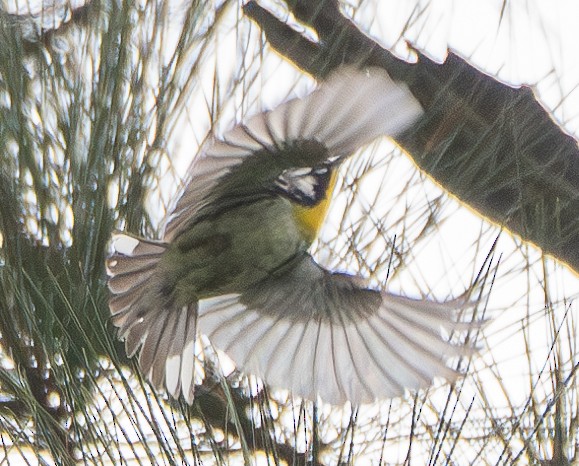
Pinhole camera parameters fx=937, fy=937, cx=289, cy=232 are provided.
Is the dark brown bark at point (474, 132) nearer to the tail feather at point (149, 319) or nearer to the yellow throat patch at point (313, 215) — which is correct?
the yellow throat patch at point (313, 215)

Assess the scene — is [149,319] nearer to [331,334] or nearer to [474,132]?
[331,334]

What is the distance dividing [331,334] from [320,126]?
22 cm

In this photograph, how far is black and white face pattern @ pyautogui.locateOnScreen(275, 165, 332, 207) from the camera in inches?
30.3

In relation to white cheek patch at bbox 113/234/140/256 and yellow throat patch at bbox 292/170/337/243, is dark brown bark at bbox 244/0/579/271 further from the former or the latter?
white cheek patch at bbox 113/234/140/256

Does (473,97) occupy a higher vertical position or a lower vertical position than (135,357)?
higher

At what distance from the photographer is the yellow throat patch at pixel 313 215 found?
0.77 meters

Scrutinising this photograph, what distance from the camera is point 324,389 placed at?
74 cm

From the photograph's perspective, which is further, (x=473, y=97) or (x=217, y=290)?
(x=217, y=290)

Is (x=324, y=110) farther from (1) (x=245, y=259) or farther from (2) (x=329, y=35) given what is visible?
(1) (x=245, y=259)

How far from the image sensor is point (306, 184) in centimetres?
79

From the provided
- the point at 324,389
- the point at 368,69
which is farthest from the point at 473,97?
the point at 324,389

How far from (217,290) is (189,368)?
0.15 m

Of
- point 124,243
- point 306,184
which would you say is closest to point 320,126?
point 306,184

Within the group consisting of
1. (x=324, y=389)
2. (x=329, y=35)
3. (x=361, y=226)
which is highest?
(x=329, y=35)
